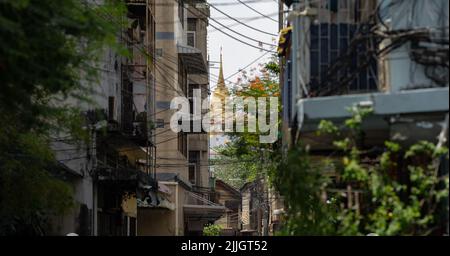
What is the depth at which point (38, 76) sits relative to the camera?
13812 mm

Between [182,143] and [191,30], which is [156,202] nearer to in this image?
[182,143]

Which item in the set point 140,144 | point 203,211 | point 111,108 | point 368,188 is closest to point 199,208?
point 203,211

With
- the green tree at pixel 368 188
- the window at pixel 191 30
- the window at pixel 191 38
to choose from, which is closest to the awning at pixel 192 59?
the window at pixel 191 38

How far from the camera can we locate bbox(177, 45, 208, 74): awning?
46750 millimetres

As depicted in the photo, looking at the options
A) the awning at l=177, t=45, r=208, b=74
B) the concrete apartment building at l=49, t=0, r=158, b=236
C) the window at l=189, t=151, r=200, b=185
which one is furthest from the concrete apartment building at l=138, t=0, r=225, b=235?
the window at l=189, t=151, r=200, b=185

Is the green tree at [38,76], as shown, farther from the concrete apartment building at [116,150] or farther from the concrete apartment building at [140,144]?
the concrete apartment building at [116,150]

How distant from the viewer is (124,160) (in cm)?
3731

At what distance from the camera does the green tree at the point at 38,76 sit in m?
13.4

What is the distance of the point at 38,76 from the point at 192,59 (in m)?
35.6

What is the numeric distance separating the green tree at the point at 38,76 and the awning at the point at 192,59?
2450cm

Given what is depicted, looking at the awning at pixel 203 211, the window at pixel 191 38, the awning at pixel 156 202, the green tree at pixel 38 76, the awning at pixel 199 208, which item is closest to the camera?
the green tree at pixel 38 76

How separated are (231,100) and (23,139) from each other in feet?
75.5

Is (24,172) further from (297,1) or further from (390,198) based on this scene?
(390,198)

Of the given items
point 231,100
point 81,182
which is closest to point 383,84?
point 81,182
